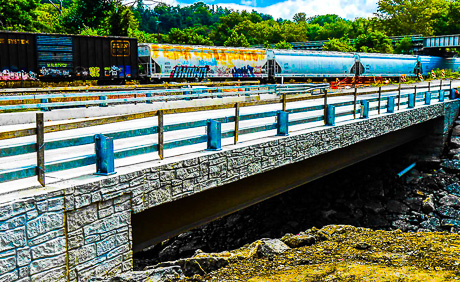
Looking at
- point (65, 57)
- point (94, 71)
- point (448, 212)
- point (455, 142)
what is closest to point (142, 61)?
point (94, 71)

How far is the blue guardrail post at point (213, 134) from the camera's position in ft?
26.7

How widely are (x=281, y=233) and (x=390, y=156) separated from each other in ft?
26.0

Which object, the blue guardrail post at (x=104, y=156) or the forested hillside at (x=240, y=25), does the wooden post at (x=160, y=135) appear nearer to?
the blue guardrail post at (x=104, y=156)

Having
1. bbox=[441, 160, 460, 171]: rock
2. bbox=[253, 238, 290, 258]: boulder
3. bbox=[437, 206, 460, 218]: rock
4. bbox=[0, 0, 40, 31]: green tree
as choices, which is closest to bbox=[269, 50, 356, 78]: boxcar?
bbox=[441, 160, 460, 171]: rock

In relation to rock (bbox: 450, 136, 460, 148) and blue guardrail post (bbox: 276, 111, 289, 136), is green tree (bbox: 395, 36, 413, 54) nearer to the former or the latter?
rock (bbox: 450, 136, 460, 148)

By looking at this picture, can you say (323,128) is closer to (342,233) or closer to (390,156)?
(342,233)

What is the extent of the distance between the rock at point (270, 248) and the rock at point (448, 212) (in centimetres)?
884

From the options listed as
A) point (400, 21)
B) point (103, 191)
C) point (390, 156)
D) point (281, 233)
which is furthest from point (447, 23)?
point (103, 191)

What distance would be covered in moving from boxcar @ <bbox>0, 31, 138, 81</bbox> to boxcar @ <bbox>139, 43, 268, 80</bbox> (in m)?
1.06

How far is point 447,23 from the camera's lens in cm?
9675

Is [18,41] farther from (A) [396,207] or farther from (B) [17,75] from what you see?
(A) [396,207]

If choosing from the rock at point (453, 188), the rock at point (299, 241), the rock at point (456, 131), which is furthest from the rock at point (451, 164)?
the rock at point (299, 241)

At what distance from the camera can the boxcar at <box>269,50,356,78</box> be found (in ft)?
131

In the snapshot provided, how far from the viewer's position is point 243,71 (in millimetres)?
37438
